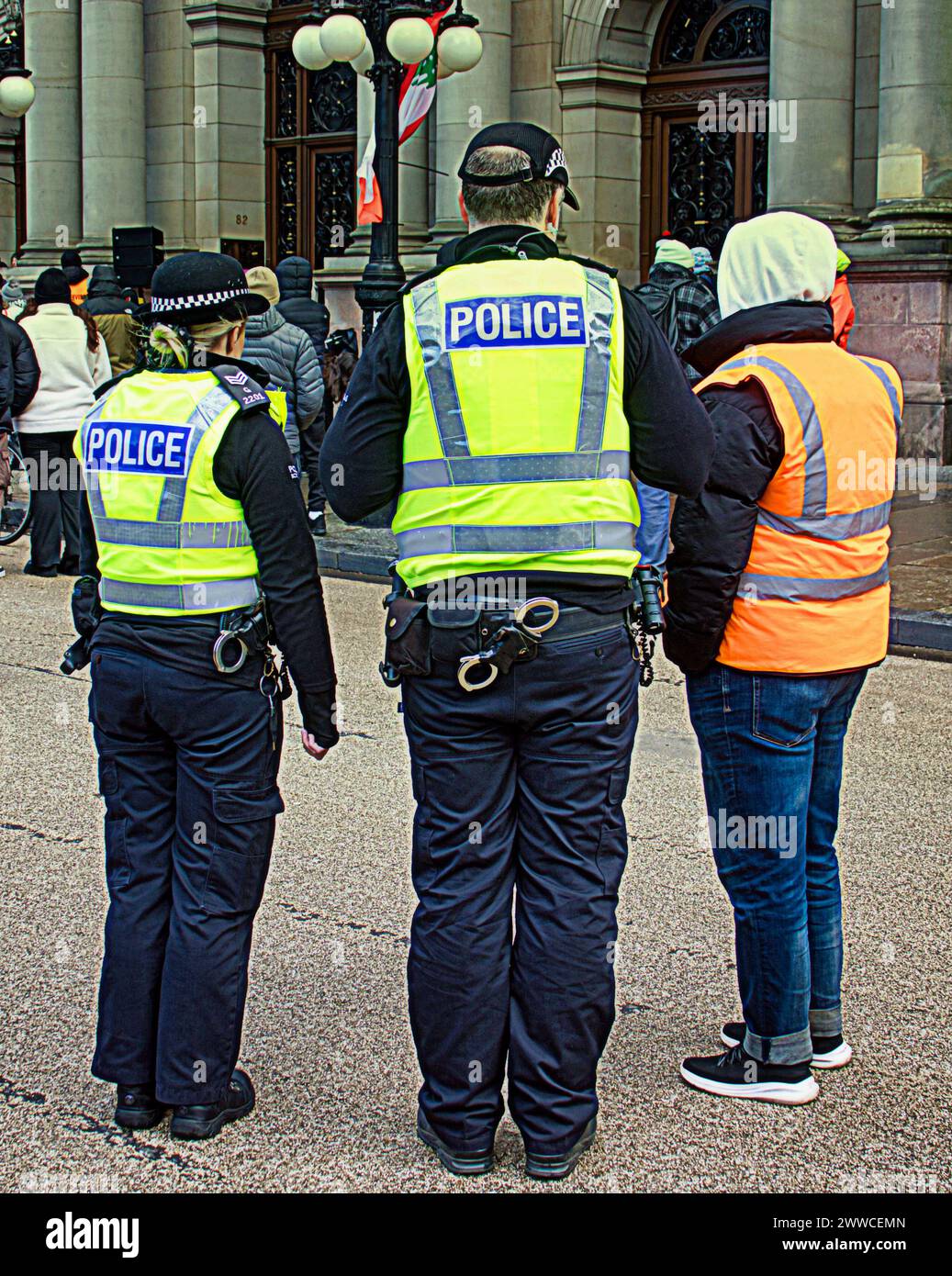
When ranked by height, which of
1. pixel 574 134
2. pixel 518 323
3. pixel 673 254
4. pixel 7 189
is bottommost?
pixel 518 323

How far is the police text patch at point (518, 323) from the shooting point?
350cm

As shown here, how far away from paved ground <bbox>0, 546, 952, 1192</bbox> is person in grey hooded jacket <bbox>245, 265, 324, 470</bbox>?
15.7ft

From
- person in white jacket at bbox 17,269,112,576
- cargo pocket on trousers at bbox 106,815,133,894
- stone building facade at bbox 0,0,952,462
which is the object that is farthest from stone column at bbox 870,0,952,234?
cargo pocket on trousers at bbox 106,815,133,894

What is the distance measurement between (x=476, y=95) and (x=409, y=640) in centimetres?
1765

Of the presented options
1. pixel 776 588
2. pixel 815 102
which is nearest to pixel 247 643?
pixel 776 588

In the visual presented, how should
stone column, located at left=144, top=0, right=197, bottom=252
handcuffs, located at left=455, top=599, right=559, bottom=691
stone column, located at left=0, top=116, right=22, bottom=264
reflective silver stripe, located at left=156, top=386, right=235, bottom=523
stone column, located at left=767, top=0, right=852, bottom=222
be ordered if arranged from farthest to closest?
stone column, located at left=0, top=116, right=22, bottom=264
stone column, located at left=144, top=0, right=197, bottom=252
stone column, located at left=767, top=0, right=852, bottom=222
reflective silver stripe, located at left=156, top=386, right=235, bottom=523
handcuffs, located at left=455, top=599, right=559, bottom=691

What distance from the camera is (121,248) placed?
69.2ft

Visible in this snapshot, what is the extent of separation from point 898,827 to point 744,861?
8.06ft

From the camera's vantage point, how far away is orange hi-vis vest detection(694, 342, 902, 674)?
387 cm

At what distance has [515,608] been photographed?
11.5ft

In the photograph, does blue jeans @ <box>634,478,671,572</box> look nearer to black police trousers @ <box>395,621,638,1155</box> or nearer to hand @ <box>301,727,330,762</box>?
hand @ <box>301,727,330,762</box>

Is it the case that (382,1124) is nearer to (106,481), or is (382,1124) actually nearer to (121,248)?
(106,481)

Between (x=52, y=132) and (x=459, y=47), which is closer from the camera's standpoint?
(x=459, y=47)

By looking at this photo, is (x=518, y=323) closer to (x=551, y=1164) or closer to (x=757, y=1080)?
(x=551, y=1164)
